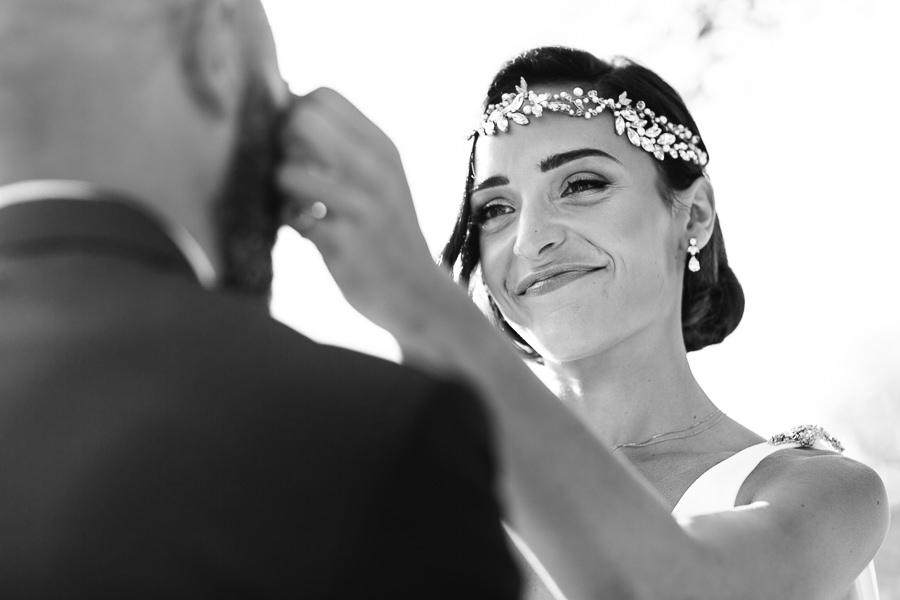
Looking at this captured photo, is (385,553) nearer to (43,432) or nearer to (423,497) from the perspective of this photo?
(423,497)

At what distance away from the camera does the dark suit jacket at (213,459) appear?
1067mm

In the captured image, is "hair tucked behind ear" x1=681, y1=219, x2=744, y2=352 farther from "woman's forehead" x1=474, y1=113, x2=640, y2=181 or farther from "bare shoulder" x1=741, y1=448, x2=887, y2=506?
"bare shoulder" x1=741, y1=448, x2=887, y2=506


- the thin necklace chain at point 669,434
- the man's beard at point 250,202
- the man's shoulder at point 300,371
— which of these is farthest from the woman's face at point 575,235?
the man's shoulder at point 300,371

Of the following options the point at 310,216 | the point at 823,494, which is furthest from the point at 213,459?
the point at 823,494

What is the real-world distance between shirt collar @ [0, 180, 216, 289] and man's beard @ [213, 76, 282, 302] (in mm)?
120

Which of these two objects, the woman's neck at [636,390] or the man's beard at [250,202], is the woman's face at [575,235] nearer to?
the woman's neck at [636,390]

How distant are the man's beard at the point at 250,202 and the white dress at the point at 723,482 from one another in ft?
7.02

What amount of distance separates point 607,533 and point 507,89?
6.97 ft

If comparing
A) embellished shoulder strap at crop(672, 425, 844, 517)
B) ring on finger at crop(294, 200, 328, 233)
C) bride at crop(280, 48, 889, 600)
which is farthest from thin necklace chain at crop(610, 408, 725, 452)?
ring on finger at crop(294, 200, 328, 233)

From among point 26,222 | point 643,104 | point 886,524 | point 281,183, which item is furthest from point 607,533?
point 643,104

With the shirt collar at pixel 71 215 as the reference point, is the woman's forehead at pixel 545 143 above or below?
above

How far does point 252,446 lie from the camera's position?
1.11 m

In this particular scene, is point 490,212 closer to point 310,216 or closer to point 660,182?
point 660,182

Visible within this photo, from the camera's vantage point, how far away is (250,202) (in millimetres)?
1416
